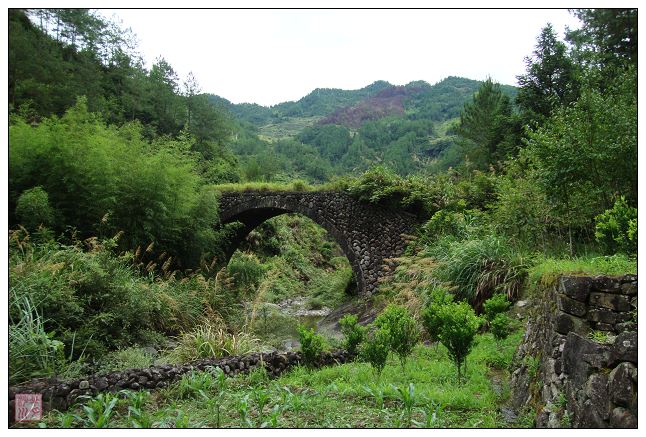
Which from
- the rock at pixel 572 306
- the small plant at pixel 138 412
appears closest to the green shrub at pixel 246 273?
the small plant at pixel 138 412

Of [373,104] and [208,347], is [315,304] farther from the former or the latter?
[373,104]

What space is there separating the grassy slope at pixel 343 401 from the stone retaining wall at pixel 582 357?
1.32ft

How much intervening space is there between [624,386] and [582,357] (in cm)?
58

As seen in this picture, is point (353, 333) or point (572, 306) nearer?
point (572, 306)

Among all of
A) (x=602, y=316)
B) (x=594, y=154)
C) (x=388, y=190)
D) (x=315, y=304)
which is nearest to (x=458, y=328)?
(x=602, y=316)

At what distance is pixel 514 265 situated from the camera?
8039 millimetres

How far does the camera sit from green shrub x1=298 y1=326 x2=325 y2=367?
6328 millimetres

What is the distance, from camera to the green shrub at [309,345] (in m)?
6.33

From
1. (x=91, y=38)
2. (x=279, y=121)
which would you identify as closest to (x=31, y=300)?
(x=91, y=38)

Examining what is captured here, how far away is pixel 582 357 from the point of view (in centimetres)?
352

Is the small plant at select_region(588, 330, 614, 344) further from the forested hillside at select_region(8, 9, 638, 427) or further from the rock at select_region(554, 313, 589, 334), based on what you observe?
the forested hillside at select_region(8, 9, 638, 427)

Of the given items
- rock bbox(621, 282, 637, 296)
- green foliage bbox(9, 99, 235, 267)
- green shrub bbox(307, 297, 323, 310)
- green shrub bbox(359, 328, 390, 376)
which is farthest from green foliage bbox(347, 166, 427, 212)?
rock bbox(621, 282, 637, 296)

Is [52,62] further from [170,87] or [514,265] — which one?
[514,265]

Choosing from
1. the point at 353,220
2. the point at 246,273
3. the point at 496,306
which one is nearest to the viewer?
the point at 496,306
